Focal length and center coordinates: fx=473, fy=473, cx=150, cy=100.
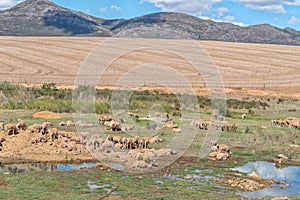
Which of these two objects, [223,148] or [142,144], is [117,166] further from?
[223,148]

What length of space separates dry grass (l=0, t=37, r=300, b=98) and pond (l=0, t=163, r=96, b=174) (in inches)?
1485

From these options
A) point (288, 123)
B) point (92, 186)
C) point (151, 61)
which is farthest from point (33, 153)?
point (151, 61)

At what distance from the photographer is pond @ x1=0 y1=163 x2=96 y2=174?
1778 cm

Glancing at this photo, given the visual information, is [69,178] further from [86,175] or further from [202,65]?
[202,65]

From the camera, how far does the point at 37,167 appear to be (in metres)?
18.4

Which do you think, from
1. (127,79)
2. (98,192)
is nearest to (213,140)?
(98,192)

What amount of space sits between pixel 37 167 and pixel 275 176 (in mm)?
9193

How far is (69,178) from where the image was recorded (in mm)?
16328

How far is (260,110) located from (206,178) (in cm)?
2535

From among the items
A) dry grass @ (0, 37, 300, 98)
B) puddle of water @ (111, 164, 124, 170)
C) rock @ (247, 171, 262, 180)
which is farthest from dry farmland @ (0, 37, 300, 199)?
dry grass @ (0, 37, 300, 98)

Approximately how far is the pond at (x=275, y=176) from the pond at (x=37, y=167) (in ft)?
21.0

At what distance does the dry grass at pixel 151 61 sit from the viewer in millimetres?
63344

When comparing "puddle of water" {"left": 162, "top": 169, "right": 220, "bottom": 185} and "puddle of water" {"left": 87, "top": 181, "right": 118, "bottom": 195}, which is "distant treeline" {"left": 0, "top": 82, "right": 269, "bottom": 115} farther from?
"puddle of water" {"left": 87, "top": 181, "right": 118, "bottom": 195}

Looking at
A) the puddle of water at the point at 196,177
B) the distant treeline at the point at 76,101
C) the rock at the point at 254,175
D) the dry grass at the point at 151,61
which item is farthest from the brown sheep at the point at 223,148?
the dry grass at the point at 151,61
